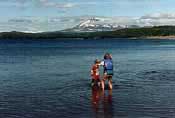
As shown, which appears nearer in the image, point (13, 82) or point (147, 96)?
point (147, 96)

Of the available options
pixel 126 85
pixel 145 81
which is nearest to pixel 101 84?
pixel 126 85

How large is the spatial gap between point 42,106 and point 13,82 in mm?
13624

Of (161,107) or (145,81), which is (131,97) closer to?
(161,107)

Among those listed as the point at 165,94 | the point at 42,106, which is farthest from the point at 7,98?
the point at 165,94

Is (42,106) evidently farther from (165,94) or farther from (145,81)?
(145,81)

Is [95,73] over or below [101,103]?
over

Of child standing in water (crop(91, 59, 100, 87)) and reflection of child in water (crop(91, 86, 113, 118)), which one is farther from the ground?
child standing in water (crop(91, 59, 100, 87))

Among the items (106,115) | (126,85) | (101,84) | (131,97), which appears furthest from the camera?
(126,85)

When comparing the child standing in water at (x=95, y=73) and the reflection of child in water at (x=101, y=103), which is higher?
the child standing in water at (x=95, y=73)

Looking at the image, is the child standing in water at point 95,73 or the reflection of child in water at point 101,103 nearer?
the reflection of child in water at point 101,103

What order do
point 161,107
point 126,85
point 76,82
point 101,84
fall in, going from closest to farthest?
point 161,107 → point 101,84 → point 126,85 → point 76,82

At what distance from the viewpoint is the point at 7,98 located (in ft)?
90.2

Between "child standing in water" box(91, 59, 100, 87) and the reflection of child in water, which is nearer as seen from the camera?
the reflection of child in water

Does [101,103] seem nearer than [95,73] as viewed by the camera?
Yes
